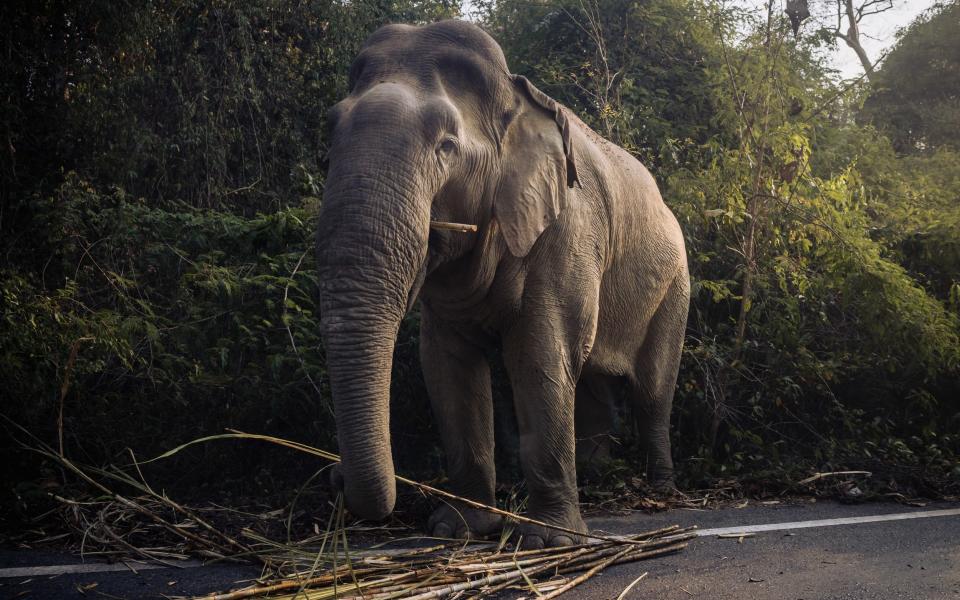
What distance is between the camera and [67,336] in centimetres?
605

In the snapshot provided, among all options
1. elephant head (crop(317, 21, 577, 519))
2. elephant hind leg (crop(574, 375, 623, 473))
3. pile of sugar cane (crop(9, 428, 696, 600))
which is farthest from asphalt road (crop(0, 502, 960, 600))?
elephant hind leg (crop(574, 375, 623, 473))

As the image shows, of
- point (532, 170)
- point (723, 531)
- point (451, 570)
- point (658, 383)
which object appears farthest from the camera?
point (658, 383)

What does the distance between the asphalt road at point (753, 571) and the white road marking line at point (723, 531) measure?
16 millimetres

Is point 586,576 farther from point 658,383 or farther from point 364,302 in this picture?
point 658,383

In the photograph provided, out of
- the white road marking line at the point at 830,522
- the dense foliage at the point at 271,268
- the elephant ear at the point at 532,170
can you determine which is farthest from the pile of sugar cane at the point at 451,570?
the dense foliage at the point at 271,268

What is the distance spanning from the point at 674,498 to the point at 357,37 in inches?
296

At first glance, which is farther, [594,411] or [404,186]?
[594,411]

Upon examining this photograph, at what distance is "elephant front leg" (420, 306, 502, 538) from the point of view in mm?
5633

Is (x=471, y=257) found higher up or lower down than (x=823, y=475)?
higher up

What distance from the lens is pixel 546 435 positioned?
16.6ft

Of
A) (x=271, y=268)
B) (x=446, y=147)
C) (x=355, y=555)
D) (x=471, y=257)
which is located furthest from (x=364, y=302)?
(x=271, y=268)

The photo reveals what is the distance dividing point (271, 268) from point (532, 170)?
9.51ft

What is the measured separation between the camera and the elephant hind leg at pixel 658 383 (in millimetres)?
7078

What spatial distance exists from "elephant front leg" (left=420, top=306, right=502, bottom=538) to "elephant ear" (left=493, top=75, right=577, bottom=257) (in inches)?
40.7
